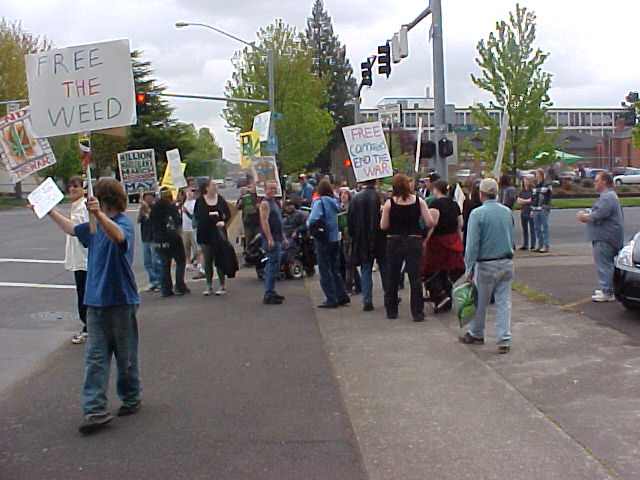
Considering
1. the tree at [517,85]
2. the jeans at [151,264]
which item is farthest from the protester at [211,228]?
the tree at [517,85]

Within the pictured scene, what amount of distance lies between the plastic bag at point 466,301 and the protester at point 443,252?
6.87 ft

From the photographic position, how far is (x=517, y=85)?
29641 mm

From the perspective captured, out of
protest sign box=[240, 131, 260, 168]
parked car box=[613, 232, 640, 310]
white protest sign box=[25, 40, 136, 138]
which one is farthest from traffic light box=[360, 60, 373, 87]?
white protest sign box=[25, 40, 136, 138]

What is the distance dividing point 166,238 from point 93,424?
21.7 ft

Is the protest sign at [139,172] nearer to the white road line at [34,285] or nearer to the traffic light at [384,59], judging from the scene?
the white road line at [34,285]

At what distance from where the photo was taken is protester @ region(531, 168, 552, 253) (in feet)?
53.1

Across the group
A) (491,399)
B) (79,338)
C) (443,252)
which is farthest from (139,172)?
(491,399)

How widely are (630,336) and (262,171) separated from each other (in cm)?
642

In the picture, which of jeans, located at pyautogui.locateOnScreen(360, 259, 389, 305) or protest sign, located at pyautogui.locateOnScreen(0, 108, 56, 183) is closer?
protest sign, located at pyautogui.locateOnScreen(0, 108, 56, 183)

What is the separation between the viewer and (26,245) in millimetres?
21938

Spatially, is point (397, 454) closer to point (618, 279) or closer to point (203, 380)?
point (203, 380)

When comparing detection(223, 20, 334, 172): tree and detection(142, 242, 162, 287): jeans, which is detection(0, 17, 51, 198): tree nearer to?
detection(223, 20, 334, 172): tree

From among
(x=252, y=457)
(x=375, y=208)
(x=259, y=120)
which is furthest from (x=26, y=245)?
(x=252, y=457)

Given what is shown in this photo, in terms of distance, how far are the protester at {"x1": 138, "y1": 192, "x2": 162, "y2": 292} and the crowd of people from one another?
0.08 ft
